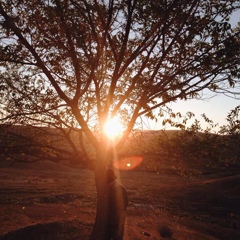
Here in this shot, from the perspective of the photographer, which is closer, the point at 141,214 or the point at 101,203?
the point at 101,203

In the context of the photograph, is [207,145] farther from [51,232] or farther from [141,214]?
[141,214]

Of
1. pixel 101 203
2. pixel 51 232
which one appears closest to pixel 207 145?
pixel 101 203

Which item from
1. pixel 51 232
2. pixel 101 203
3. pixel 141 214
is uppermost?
pixel 101 203

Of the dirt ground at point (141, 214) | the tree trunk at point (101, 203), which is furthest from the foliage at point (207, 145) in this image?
the dirt ground at point (141, 214)

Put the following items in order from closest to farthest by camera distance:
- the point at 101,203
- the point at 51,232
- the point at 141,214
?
the point at 101,203, the point at 51,232, the point at 141,214

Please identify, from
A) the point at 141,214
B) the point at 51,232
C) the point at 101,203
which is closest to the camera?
the point at 101,203

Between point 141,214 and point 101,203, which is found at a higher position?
point 101,203

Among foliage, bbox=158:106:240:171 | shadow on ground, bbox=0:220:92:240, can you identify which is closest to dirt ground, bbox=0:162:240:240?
shadow on ground, bbox=0:220:92:240

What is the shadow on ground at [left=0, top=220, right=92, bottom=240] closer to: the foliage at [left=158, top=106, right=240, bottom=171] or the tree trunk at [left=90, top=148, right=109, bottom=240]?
the tree trunk at [left=90, top=148, right=109, bottom=240]

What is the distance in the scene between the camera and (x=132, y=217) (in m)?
14.1

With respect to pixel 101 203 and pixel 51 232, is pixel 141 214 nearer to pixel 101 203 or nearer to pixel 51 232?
pixel 51 232

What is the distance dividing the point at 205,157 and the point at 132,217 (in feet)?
26.5

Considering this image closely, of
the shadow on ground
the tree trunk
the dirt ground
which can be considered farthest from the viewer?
the dirt ground

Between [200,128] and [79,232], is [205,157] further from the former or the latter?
[79,232]
